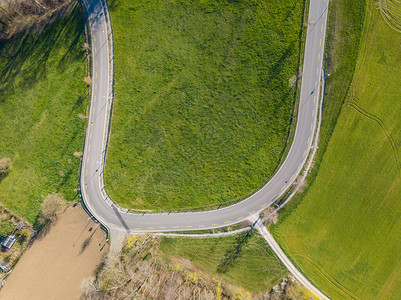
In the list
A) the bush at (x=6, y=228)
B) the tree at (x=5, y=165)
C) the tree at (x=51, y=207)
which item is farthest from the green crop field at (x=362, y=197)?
the tree at (x=5, y=165)

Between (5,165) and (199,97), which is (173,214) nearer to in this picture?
(199,97)

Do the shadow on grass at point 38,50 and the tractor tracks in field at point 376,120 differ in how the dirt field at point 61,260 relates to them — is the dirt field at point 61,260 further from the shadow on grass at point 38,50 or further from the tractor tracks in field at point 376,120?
the tractor tracks in field at point 376,120

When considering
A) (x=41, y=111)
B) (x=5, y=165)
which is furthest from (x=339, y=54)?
(x=5, y=165)

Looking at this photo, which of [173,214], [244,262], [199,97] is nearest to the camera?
[199,97]

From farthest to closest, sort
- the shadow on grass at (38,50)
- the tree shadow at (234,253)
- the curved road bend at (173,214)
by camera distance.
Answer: the tree shadow at (234,253), the shadow on grass at (38,50), the curved road bend at (173,214)

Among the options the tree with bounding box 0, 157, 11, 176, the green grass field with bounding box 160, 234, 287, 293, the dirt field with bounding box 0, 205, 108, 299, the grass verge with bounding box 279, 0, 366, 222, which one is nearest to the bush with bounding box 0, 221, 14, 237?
the dirt field with bounding box 0, 205, 108, 299

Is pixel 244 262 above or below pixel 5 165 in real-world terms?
below

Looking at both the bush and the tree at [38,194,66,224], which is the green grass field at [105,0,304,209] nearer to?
the tree at [38,194,66,224]
